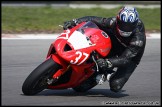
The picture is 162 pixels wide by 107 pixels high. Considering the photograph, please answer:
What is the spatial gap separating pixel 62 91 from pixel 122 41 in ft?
4.00

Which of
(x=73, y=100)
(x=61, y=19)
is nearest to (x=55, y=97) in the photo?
(x=73, y=100)

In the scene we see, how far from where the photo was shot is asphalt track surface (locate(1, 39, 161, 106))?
7684mm

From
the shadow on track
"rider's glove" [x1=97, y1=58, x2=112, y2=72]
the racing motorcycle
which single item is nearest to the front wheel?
the racing motorcycle

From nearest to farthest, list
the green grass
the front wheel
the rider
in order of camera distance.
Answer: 1. the front wheel
2. the rider
3. the green grass

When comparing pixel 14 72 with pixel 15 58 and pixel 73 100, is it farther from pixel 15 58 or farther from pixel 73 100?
pixel 73 100

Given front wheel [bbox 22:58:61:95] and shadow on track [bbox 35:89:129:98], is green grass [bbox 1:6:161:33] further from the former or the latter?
front wheel [bbox 22:58:61:95]

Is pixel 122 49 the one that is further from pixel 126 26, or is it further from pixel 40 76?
pixel 40 76

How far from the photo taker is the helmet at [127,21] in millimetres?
7535

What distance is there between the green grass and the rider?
265 inches

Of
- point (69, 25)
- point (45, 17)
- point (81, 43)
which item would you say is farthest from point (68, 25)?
point (45, 17)

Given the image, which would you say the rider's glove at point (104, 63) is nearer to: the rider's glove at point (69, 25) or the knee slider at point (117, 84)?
the knee slider at point (117, 84)

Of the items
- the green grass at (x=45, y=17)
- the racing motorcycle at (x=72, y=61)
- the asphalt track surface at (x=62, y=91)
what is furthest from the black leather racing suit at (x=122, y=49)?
the green grass at (x=45, y=17)

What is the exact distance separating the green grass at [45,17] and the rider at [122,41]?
672 cm

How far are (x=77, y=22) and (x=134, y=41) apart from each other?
0.90 m
